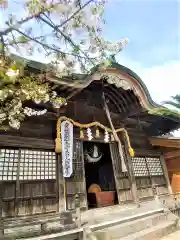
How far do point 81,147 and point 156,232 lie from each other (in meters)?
4.00

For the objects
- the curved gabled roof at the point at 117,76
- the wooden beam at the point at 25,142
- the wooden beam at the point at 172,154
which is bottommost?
the wooden beam at the point at 172,154

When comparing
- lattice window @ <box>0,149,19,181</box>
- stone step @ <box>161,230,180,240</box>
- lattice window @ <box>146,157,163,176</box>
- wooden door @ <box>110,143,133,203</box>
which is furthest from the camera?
lattice window @ <box>146,157,163,176</box>

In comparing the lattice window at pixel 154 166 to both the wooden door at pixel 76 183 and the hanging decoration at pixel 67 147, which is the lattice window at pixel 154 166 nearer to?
the wooden door at pixel 76 183

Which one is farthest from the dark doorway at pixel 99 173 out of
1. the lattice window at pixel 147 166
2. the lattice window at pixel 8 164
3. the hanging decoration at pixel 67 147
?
the lattice window at pixel 8 164

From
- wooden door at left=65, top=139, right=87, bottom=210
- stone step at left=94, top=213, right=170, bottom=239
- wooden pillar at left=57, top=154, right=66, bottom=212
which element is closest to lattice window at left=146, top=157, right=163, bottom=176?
stone step at left=94, top=213, right=170, bottom=239

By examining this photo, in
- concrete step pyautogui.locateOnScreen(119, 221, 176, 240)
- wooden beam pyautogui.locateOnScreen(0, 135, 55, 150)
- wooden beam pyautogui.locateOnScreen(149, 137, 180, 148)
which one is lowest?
concrete step pyautogui.locateOnScreen(119, 221, 176, 240)

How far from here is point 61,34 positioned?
4438 millimetres

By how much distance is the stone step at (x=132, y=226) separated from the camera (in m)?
5.04

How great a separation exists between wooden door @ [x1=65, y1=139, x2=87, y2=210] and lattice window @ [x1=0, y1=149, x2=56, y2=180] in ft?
2.39

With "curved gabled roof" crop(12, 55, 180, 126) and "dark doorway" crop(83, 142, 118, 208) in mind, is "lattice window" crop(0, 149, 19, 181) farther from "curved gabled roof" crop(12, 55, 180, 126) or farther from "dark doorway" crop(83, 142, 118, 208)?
"dark doorway" crop(83, 142, 118, 208)

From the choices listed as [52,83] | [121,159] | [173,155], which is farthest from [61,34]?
[173,155]

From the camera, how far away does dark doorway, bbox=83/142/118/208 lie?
941cm

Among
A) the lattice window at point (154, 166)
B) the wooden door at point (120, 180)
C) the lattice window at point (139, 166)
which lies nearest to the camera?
the wooden door at point (120, 180)

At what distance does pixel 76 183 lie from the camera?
7.18 m
